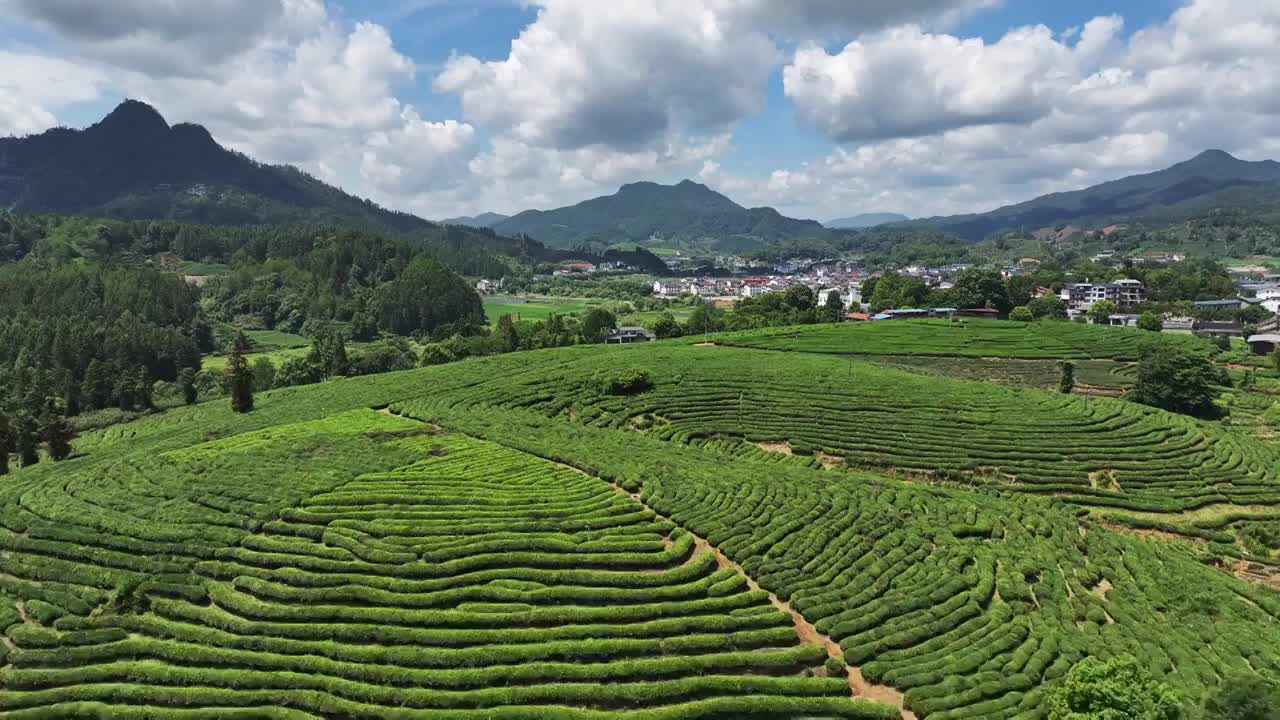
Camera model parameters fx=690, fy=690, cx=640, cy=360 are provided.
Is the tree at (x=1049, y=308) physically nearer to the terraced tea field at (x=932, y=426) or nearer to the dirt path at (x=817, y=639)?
the terraced tea field at (x=932, y=426)

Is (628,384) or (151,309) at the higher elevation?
(151,309)

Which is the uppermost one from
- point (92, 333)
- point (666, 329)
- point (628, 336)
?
point (92, 333)

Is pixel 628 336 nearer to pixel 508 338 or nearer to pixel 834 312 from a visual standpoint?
pixel 508 338

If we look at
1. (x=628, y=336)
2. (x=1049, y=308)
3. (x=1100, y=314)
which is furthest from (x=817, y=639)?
(x=1049, y=308)

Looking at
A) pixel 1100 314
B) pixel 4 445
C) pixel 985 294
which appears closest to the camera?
pixel 4 445

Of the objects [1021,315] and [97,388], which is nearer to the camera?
[97,388]

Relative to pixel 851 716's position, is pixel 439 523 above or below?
above

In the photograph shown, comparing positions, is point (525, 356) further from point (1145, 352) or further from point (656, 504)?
point (1145, 352)

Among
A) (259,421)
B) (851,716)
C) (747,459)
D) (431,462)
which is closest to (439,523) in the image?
(431,462)
